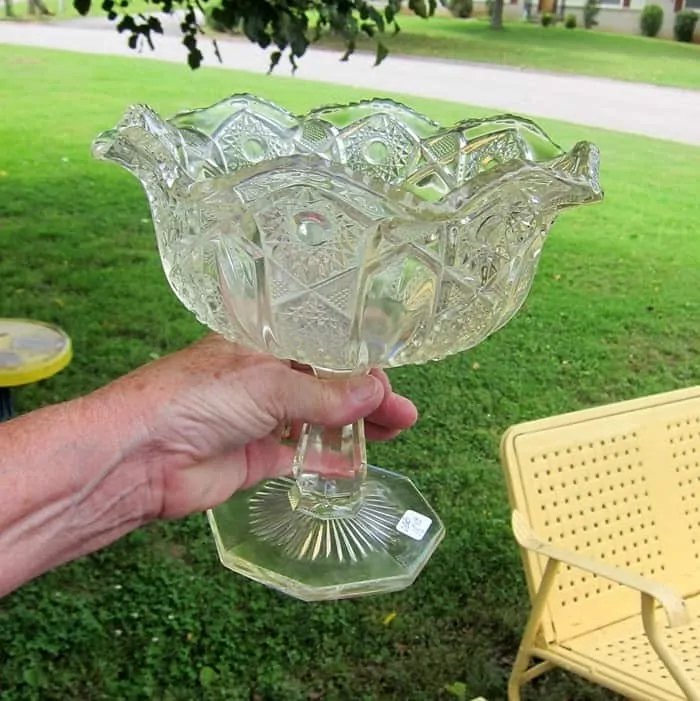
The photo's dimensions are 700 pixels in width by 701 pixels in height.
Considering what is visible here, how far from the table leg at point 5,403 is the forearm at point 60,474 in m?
2.18

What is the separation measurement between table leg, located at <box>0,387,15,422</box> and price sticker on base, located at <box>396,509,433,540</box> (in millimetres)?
2321

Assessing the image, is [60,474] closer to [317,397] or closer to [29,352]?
[317,397]

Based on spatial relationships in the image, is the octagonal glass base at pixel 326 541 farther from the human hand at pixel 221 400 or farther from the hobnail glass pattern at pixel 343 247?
the hobnail glass pattern at pixel 343 247

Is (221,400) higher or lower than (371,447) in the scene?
higher

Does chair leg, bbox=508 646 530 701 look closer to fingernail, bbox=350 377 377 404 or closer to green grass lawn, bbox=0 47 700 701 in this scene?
green grass lawn, bbox=0 47 700 701

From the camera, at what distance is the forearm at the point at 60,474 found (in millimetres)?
1024

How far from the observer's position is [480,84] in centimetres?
1325

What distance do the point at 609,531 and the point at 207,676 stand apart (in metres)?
1.05

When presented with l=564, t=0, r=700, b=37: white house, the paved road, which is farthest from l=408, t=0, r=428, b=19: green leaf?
l=564, t=0, r=700, b=37: white house

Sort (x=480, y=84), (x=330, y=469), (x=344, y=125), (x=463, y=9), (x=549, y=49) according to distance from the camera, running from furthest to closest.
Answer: (x=463, y=9) → (x=549, y=49) → (x=480, y=84) → (x=344, y=125) → (x=330, y=469)

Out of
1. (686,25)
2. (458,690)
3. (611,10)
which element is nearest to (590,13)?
(611,10)

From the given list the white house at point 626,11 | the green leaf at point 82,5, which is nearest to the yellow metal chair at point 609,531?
the green leaf at point 82,5

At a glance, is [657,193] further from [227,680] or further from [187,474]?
[187,474]

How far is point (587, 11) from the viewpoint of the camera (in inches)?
1046
